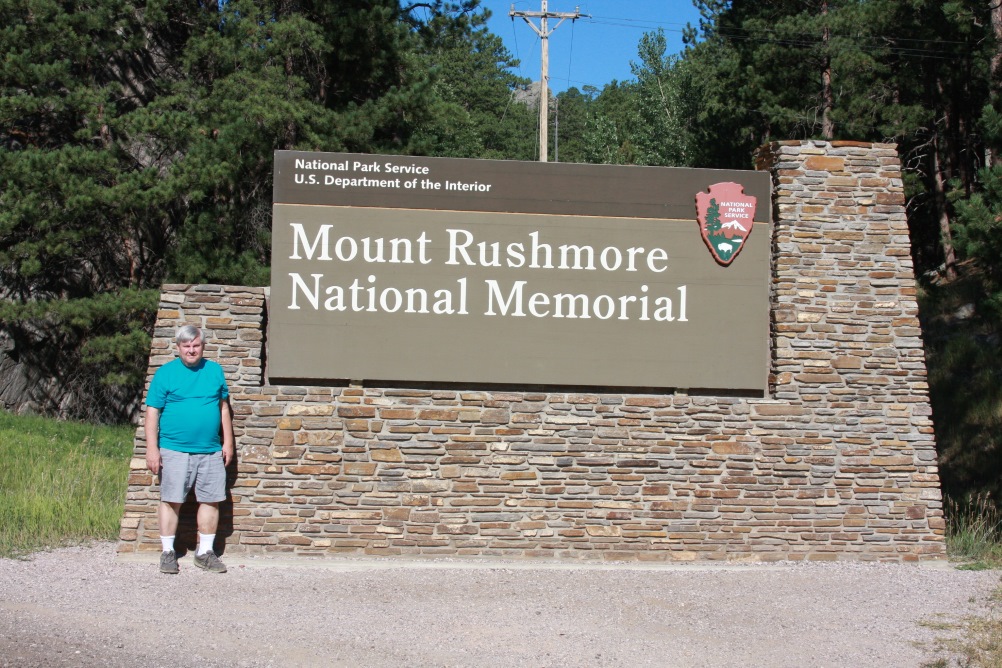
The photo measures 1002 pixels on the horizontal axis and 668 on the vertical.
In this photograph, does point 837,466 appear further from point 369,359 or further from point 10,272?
point 10,272

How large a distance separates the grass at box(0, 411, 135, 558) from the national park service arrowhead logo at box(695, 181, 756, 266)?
5.87m

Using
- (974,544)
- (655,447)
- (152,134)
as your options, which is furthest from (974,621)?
(152,134)

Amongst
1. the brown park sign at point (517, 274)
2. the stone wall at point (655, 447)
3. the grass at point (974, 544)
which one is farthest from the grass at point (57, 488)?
the grass at point (974, 544)

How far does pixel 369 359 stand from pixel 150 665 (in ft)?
11.3

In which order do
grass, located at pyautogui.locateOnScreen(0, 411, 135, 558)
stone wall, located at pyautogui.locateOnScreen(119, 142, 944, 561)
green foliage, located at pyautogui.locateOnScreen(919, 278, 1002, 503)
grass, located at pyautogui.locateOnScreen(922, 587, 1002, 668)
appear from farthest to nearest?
green foliage, located at pyautogui.locateOnScreen(919, 278, 1002, 503)
grass, located at pyautogui.locateOnScreen(0, 411, 135, 558)
stone wall, located at pyautogui.locateOnScreen(119, 142, 944, 561)
grass, located at pyautogui.locateOnScreen(922, 587, 1002, 668)

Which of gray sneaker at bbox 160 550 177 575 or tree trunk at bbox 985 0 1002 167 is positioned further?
tree trunk at bbox 985 0 1002 167

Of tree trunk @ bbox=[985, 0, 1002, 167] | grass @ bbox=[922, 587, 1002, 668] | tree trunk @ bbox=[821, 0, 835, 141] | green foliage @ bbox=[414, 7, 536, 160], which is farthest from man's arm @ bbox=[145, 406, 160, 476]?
green foliage @ bbox=[414, 7, 536, 160]

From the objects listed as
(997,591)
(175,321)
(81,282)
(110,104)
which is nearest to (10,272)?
(81,282)

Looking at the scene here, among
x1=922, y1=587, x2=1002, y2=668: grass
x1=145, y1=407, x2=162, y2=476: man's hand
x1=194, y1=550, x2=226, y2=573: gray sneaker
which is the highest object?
x1=145, y1=407, x2=162, y2=476: man's hand

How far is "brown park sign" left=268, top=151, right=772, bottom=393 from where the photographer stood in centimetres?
841

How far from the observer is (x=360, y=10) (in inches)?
712

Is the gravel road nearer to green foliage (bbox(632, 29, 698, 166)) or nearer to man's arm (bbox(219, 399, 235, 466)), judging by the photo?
man's arm (bbox(219, 399, 235, 466))

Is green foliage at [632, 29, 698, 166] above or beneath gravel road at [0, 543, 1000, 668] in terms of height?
above

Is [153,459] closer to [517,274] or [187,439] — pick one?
[187,439]
